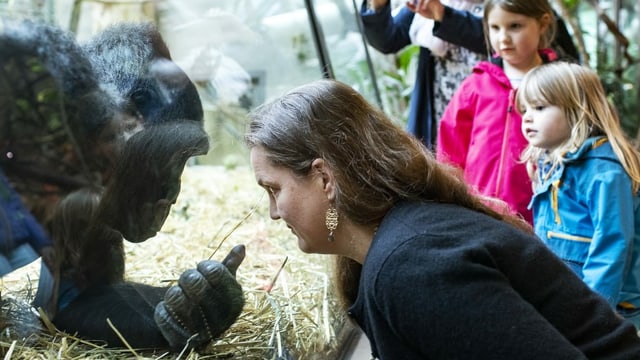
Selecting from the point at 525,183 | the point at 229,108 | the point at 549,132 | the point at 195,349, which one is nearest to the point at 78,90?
the point at 195,349

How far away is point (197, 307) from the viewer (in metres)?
1.29

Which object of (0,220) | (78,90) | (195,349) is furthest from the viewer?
(195,349)

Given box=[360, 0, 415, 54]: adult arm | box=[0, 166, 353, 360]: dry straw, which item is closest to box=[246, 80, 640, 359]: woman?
box=[0, 166, 353, 360]: dry straw

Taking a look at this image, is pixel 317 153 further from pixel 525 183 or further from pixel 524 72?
pixel 524 72

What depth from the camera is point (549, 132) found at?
196 centimetres

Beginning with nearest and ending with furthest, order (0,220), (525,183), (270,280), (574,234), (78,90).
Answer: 1. (0,220)
2. (78,90)
3. (270,280)
4. (574,234)
5. (525,183)

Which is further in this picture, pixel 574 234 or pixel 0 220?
pixel 574 234

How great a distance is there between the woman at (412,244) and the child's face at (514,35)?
1182 millimetres

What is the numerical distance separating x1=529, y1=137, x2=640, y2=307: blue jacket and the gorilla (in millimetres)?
930

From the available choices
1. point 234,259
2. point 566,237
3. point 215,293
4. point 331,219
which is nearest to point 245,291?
point 234,259

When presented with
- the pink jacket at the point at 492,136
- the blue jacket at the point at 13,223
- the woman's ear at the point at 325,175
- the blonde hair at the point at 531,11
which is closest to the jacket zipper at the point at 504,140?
the pink jacket at the point at 492,136

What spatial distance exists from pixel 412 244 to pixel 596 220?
0.96 m

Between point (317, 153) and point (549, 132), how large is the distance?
40.8 inches

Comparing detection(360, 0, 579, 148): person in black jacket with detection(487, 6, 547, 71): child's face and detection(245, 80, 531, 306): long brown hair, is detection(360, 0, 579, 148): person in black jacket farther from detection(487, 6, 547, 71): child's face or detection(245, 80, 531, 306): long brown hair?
detection(245, 80, 531, 306): long brown hair
